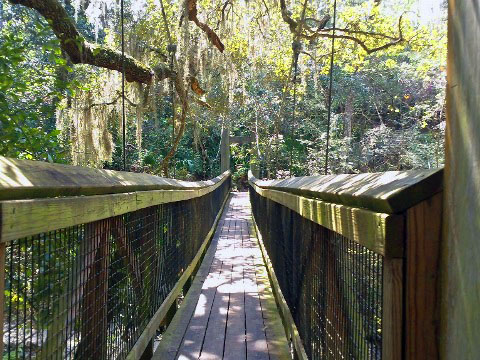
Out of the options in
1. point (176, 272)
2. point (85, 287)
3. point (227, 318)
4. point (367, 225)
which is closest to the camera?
point (367, 225)

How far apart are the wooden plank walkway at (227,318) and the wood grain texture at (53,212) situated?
1.37 meters

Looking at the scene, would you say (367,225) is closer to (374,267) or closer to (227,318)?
(374,267)

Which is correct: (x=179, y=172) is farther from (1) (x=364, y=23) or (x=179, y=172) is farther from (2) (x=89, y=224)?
(2) (x=89, y=224)

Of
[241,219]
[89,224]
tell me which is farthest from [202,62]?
[89,224]

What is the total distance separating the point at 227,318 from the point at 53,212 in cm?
304

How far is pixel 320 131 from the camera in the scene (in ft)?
58.5

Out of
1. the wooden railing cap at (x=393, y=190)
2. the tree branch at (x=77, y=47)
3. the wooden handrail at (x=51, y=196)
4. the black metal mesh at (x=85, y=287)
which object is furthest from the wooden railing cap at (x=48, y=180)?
the tree branch at (x=77, y=47)

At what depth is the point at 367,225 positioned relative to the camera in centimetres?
132

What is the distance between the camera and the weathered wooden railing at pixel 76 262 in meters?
1.36

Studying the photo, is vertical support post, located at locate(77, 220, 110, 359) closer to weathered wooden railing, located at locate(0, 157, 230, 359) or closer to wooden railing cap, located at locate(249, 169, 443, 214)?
weathered wooden railing, located at locate(0, 157, 230, 359)

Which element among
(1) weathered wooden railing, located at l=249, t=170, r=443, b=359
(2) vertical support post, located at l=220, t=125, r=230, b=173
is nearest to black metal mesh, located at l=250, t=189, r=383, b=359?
(1) weathered wooden railing, located at l=249, t=170, r=443, b=359

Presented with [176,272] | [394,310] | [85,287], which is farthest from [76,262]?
[176,272]

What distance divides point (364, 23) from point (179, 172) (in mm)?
9161

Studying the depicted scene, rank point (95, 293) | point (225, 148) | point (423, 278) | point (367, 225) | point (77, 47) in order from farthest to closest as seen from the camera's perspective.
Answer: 1. point (225, 148)
2. point (77, 47)
3. point (95, 293)
4. point (367, 225)
5. point (423, 278)
